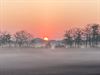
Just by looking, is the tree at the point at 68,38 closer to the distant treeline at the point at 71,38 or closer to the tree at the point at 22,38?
the distant treeline at the point at 71,38

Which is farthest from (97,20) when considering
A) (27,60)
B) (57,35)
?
(27,60)

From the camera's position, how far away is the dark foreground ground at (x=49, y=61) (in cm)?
268

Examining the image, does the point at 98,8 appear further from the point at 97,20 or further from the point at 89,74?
the point at 89,74

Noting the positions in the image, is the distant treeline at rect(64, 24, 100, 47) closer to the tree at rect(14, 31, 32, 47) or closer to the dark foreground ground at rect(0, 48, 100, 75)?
the dark foreground ground at rect(0, 48, 100, 75)

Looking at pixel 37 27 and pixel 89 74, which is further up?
pixel 37 27

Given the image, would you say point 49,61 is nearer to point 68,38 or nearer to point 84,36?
point 68,38

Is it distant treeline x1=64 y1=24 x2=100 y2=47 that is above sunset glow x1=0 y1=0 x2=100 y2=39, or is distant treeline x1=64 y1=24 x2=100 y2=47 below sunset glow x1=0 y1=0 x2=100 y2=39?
below

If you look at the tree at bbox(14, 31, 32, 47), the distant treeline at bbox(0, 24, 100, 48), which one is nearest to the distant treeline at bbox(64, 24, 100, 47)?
the distant treeline at bbox(0, 24, 100, 48)

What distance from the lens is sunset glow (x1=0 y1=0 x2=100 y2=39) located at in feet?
8.79

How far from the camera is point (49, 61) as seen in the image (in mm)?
2744

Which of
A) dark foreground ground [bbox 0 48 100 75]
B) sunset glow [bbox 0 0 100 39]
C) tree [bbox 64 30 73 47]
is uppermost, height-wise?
sunset glow [bbox 0 0 100 39]

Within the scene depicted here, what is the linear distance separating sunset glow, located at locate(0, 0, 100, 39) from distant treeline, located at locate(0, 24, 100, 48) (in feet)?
0.15

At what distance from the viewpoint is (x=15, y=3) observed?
267 centimetres

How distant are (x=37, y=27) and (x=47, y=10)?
175mm
